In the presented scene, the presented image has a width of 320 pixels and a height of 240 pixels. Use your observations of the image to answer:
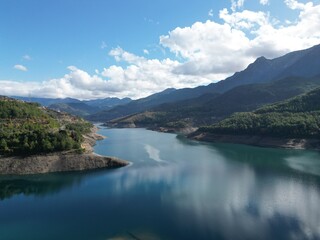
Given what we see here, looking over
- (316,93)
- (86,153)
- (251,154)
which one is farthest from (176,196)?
(316,93)

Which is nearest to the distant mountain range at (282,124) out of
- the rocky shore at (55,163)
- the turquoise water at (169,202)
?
the turquoise water at (169,202)

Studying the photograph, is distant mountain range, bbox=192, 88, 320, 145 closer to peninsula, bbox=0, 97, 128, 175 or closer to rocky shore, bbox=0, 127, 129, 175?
peninsula, bbox=0, 97, 128, 175

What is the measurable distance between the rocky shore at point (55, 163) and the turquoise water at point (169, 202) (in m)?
3.12

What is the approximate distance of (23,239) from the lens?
41125mm

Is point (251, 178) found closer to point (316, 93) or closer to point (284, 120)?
point (284, 120)

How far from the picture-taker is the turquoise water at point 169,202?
142ft

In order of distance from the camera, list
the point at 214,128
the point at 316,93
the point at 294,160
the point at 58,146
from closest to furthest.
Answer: the point at 58,146, the point at 294,160, the point at 214,128, the point at 316,93

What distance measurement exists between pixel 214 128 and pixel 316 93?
208ft

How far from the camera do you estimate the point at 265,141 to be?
130m

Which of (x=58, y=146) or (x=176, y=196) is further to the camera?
(x=58, y=146)

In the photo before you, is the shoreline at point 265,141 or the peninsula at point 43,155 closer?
the peninsula at point 43,155

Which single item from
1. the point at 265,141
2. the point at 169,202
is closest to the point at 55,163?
the point at 169,202

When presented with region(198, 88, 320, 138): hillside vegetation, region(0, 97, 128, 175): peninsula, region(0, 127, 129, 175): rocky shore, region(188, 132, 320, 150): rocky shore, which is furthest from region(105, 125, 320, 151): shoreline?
region(0, 127, 129, 175): rocky shore

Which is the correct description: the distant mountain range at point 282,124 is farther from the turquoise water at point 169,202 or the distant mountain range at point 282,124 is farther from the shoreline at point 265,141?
the turquoise water at point 169,202
